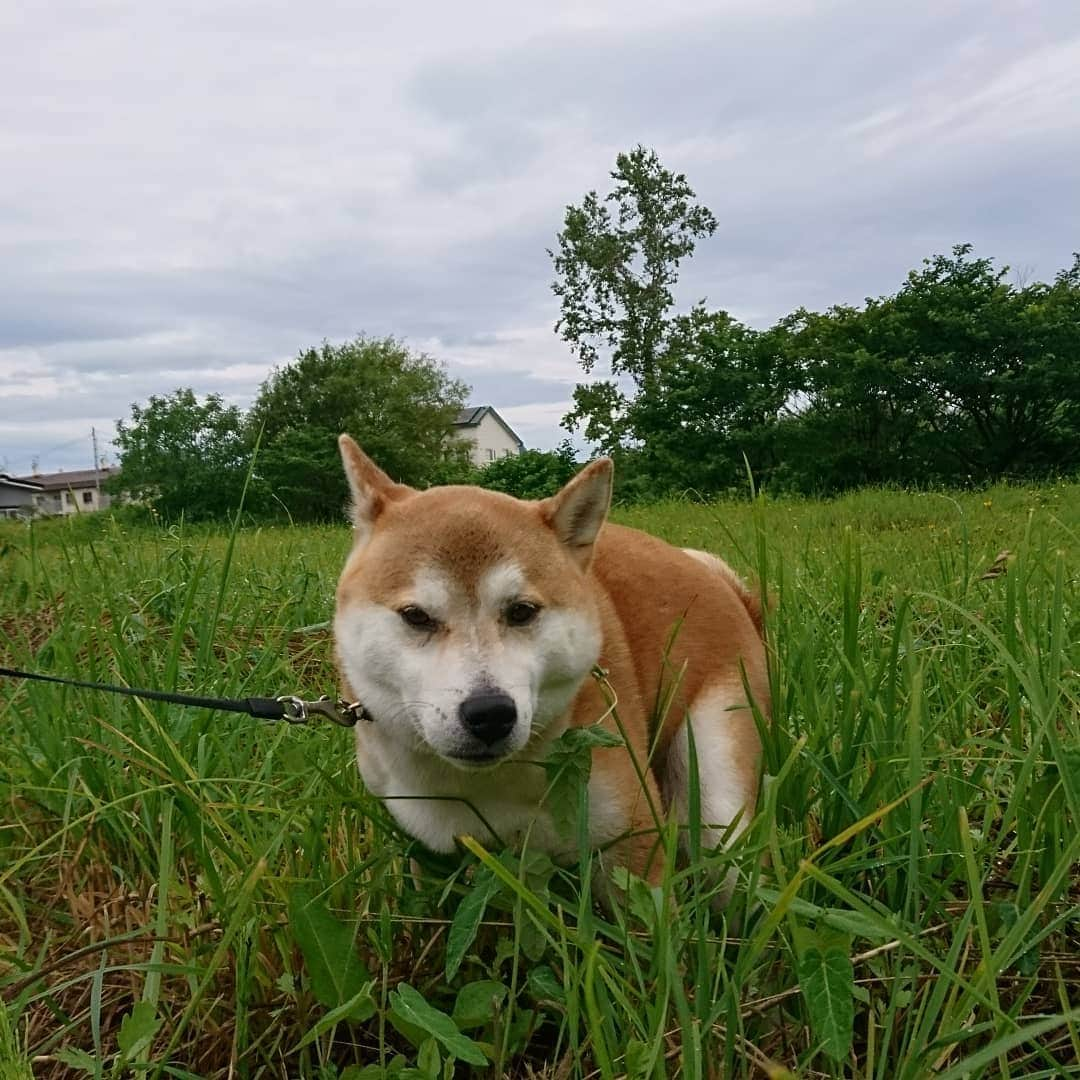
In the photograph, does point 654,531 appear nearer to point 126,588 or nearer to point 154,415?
point 126,588

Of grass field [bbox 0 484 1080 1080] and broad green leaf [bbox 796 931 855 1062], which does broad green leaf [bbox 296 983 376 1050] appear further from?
broad green leaf [bbox 796 931 855 1062]

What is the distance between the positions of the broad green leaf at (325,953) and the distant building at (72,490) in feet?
7.00

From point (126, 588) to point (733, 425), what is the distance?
18.0 metres

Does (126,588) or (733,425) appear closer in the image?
(126,588)

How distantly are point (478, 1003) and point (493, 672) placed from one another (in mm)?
597

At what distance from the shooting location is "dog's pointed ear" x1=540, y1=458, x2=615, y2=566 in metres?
2.19

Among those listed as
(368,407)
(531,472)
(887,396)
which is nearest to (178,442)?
(368,407)

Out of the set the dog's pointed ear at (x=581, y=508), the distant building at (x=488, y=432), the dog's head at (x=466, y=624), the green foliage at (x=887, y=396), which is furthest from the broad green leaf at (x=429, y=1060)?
the distant building at (x=488, y=432)

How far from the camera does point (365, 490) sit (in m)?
2.25

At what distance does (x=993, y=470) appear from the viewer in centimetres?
1794

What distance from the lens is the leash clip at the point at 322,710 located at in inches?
70.3

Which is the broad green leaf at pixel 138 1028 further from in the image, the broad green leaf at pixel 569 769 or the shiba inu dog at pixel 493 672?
the broad green leaf at pixel 569 769

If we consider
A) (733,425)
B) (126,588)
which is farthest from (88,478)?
(126,588)

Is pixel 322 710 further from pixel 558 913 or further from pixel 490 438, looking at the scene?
pixel 490 438
